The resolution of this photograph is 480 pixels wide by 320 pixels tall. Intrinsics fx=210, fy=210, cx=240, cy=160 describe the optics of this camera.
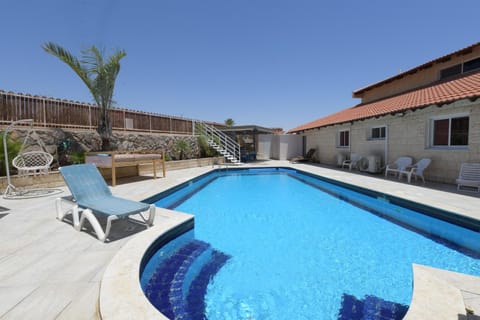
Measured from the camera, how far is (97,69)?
24.1 feet

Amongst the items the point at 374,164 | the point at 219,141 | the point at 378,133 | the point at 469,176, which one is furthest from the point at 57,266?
the point at 219,141

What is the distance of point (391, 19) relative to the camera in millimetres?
10062

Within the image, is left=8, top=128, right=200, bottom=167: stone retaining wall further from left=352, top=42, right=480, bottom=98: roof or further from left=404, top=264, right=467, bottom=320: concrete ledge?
left=352, top=42, right=480, bottom=98: roof

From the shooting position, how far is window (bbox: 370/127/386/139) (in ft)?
33.0

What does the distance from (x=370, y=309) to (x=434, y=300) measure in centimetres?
74

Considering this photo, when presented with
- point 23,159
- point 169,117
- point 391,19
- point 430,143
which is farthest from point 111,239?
point 391,19

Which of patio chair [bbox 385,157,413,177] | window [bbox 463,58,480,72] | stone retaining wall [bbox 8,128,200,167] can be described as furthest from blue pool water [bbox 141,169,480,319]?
window [bbox 463,58,480,72]

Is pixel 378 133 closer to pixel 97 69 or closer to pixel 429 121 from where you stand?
pixel 429 121

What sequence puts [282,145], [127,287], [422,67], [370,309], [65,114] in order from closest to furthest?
1. [127,287]
2. [370,309]
3. [65,114]
4. [422,67]
5. [282,145]

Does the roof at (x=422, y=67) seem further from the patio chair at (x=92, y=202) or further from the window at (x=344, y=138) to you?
the patio chair at (x=92, y=202)

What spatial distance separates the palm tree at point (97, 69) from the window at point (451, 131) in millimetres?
11431

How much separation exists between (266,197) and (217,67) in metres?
12.0

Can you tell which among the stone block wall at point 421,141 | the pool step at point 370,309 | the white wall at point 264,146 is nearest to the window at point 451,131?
the stone block wall at point 421,141

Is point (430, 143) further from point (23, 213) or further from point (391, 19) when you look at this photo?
point (23, 213)
